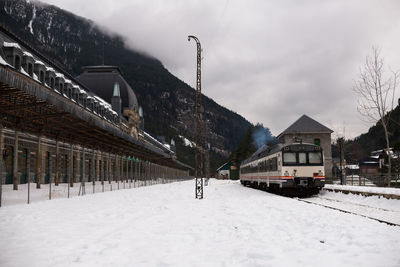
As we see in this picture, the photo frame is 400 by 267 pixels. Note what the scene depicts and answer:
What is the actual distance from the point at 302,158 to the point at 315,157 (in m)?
0.91

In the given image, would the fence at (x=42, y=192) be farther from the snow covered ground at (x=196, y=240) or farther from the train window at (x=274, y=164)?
the train window at (x=274, y=164)

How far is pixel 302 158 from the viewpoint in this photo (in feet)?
80.5

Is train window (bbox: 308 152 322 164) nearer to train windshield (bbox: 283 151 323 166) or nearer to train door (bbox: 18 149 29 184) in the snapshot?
train windshield (bbox: 283 151 323 166)

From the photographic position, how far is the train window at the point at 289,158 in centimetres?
2417

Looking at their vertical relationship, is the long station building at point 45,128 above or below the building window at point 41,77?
below

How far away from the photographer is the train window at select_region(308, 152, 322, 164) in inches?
969

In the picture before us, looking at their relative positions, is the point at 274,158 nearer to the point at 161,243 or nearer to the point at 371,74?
the point at 371,74

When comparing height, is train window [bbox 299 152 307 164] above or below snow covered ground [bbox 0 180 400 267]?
above

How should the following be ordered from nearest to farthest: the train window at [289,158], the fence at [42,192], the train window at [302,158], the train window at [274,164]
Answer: the fence at [42,192] → the train window at [289,158] → the train window at [302,158] → the train window at [274,164]

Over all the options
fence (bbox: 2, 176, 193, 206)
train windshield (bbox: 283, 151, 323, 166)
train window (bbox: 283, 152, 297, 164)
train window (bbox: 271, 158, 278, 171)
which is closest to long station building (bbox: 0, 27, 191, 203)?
fence (bbox: 2, 176, 193, 206)

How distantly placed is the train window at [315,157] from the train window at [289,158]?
1.11 metres

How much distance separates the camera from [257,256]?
6.65 meters

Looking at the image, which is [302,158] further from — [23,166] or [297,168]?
[23,166]

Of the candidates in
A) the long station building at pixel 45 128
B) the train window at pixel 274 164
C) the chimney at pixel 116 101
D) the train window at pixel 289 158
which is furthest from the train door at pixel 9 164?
the chimney at pixel 116 101
